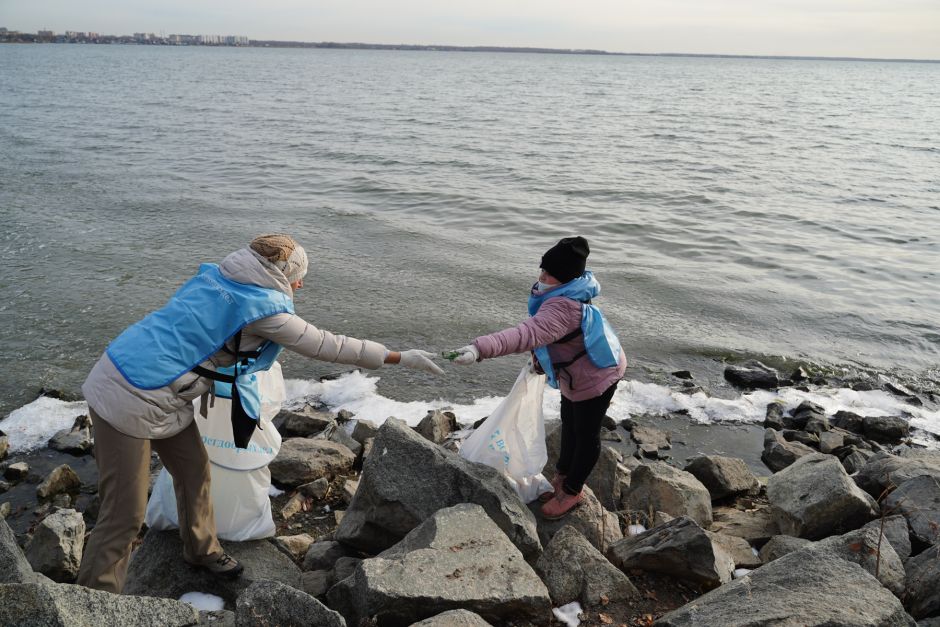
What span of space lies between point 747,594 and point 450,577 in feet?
4.99

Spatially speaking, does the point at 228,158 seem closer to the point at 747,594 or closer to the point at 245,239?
the point at 245,239

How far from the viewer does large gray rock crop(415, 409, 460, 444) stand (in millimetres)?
7195

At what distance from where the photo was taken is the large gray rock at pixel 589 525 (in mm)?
4938

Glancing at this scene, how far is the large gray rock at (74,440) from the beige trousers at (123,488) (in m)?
3.52

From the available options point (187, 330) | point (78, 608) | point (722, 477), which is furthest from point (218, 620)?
point (722, 477)

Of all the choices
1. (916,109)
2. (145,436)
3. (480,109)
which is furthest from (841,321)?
(916,109)

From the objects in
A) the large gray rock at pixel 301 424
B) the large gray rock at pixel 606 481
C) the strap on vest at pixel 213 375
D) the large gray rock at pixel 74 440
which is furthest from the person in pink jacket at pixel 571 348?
the large gray rock at pixel 74 440

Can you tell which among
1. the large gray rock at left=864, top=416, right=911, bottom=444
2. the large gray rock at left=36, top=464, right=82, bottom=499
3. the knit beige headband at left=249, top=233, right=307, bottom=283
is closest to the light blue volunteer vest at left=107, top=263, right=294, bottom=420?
the knit beige headband at left=249, top=233, right=307, bottom=283

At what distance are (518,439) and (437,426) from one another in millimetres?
2264

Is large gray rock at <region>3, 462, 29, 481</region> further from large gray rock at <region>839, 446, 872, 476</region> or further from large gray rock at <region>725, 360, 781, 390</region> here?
large gray rock at <region>725, 360, 781, 390</region>

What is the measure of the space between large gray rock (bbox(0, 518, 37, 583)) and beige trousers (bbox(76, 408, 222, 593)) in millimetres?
304

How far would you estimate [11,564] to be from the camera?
356cm

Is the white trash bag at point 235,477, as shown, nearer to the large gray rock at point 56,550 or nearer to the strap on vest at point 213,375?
the strap on vest at point 213,375

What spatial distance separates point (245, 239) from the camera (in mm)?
15227
